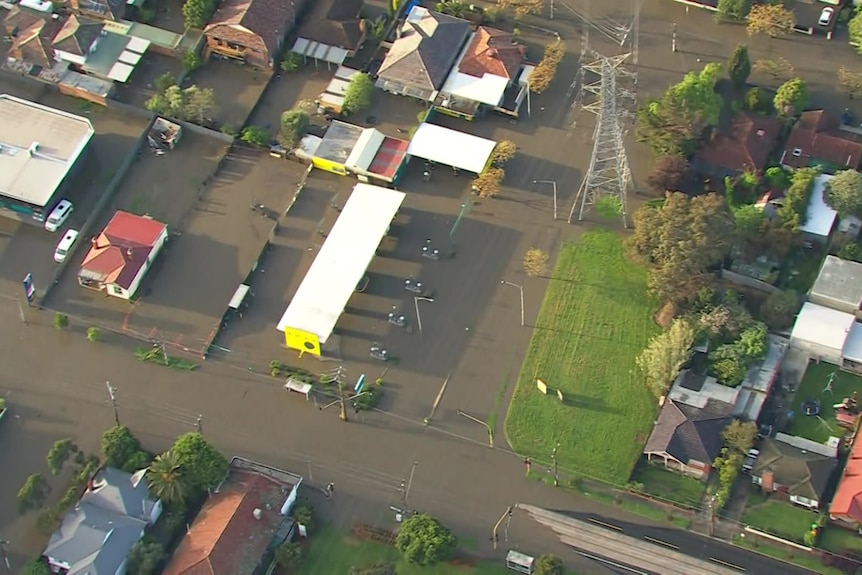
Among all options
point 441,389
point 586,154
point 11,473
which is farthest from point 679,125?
point 11,473

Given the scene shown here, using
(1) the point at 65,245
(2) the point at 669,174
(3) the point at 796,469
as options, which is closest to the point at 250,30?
(1) the point at 65,245

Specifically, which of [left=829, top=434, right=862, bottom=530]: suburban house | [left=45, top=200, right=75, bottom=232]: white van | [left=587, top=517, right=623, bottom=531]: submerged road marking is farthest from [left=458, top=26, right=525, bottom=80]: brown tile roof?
[left=829, top=434, right=862, bottom=530]: suburban house

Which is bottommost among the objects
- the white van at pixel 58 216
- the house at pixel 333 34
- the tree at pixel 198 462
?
the tree at pixel 198 462

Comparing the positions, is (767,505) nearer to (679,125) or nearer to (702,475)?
(702,475)

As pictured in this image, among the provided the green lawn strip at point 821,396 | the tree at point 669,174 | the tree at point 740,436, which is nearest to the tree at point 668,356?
the tree at point 740,436

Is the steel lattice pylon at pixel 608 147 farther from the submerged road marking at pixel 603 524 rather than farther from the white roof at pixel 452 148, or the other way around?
the submerged road marking at pixel 603 524

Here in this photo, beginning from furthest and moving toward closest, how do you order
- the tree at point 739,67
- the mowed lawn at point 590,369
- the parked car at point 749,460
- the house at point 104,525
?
the tree at point 739,67
the mowed lawn at point 590,369
the parked car at point 749,460
the house at point 104,525
